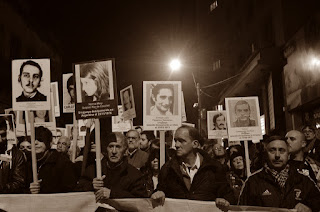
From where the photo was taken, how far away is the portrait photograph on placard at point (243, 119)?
704 centimetres

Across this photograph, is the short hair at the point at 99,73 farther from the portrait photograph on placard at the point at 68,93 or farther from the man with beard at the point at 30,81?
the portrait photograph on placard at the point at 68,93

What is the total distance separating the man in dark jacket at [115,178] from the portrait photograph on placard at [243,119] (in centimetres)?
239

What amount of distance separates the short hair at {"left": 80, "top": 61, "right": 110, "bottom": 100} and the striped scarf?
2051 mm

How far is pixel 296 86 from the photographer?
666 inches

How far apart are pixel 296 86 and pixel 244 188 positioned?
12982mm

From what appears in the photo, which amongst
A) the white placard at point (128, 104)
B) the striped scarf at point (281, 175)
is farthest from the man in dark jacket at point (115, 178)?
the white placard at point (128, 104)

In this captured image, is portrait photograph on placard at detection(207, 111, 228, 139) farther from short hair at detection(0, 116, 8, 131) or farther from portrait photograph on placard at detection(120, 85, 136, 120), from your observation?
short hair at detection(0, 116, 8, 131)

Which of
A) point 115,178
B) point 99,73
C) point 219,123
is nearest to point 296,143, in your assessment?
point 115,178

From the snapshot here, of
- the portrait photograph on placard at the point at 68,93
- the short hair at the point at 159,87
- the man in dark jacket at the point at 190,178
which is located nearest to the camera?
the man in dark jacket at the point at 190,178

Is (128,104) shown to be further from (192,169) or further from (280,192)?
(280,192)

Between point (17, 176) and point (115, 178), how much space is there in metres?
1.52

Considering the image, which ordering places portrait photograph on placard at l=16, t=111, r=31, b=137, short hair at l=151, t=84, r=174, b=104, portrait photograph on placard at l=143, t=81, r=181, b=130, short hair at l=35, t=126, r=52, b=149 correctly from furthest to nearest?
1. portrait photograph on placard at l=16, t=111, r=31, b=137
2. short hair at l=151, t=84, r=174, b=104
3. portrait photograph on placard at l=143, t=81, r=181, b=130
4. short hair at l=35, t=126, r=52, b=149

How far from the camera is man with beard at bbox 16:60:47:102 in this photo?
5.77 meters

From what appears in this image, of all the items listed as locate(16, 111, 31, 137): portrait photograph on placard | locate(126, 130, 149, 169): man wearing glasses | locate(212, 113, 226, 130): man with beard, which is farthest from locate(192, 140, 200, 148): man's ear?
locate(212, 113, 226, 130): man with beard
